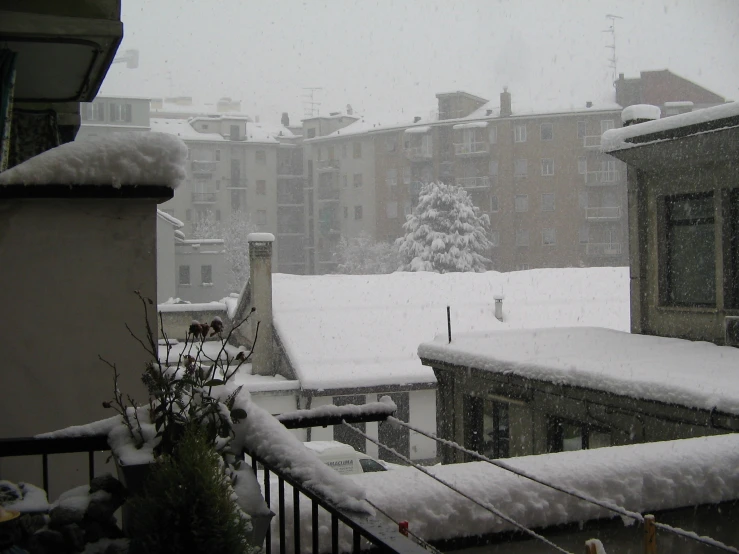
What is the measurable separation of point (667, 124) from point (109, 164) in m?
9.03

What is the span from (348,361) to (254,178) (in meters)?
42.7

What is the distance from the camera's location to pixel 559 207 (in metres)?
50.5

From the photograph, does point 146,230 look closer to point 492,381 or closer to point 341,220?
point 492,381

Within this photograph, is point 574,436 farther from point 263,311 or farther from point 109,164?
point 263,311

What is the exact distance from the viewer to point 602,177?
49.2m

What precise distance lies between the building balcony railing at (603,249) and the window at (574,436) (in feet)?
136

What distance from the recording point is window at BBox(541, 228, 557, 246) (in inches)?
1997

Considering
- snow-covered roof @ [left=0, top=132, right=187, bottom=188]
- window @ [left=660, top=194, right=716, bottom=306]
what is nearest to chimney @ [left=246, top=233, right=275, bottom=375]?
window @ [left=660, top=194, right=716, bottom=306]

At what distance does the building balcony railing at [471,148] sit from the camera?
5072 centimetres

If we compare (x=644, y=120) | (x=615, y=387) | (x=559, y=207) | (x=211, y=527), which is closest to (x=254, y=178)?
(x=559, y=207)

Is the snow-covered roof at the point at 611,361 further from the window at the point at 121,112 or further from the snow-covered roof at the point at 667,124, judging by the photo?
the window at the point at 121,112

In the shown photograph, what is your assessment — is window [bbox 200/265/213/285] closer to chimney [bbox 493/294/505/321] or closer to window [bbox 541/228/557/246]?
window [bbox 541/228/557/246]

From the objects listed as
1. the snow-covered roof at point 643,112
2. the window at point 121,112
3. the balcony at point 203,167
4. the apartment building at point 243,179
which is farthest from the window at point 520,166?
the snow-covered roof at point 643,112

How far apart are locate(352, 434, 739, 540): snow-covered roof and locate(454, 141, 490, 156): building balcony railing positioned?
156 ft
